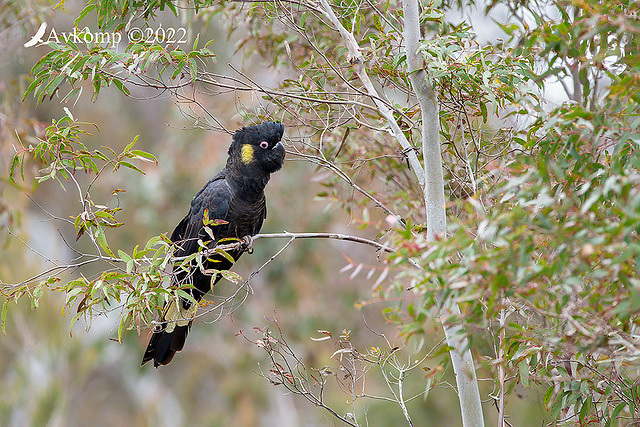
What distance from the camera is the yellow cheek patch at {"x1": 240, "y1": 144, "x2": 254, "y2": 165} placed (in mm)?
3236

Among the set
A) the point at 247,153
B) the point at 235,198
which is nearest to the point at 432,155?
the point at 247,153

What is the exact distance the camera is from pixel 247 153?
3.25 meters

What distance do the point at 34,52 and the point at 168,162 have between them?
13.6 feet

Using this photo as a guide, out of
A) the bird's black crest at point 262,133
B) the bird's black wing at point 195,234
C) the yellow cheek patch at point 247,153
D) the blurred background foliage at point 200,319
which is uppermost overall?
the bird's black crest at point 262,133

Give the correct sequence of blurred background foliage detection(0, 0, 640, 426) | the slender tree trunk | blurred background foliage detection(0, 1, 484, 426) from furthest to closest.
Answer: blurred background foliage detection(0, 1, 484, 426), the slender tree trunk, blurred background foliage detection(0, 0, 640, 426)

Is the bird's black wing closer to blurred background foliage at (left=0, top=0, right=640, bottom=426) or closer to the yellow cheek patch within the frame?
the yellow cheek patch

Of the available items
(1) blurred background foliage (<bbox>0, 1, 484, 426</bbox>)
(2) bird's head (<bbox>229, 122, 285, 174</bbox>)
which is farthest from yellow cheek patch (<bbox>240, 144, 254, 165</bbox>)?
(1) blurred background foliage (<bbox>0, 1, 484, 426</bbox>)

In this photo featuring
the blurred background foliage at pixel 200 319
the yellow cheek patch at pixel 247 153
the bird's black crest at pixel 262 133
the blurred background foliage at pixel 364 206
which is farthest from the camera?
the blurred background foliage at pixel 200 319

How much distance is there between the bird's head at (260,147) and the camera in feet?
10.3

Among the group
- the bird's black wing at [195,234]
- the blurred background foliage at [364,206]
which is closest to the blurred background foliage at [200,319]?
the blurred background foliage at [364,206]

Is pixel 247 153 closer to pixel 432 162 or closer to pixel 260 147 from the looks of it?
pixel 260 147

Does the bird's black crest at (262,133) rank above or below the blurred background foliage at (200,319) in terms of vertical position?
above

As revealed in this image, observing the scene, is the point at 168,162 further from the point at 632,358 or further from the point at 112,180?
the point at 632,358

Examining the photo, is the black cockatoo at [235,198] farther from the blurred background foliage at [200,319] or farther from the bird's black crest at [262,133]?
the blurred background foliage at [200,319]
